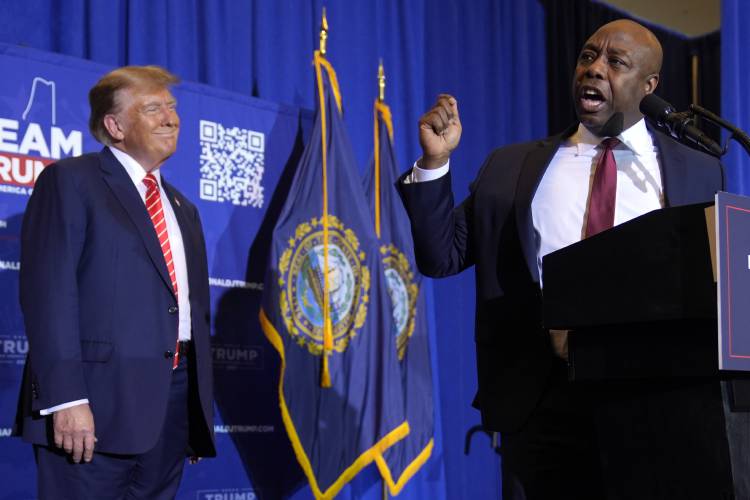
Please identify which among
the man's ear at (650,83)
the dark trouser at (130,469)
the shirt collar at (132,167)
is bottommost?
the dark trouser at (130,469)

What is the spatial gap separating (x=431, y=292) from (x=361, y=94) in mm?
1184

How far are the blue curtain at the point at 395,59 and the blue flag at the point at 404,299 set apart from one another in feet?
1.37

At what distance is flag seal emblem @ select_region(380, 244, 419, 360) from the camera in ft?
14.0

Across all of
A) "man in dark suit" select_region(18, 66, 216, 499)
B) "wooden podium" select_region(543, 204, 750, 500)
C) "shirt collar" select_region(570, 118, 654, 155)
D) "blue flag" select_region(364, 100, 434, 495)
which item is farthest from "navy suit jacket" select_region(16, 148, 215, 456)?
"blue flag" select_region(364, 100, 434, 495)

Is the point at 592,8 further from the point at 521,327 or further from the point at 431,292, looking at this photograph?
the point at 521,327

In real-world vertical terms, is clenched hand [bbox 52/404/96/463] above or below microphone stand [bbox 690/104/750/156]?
below

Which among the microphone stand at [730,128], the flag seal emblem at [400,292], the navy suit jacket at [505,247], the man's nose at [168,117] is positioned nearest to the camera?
the microphone stand at [730,128]

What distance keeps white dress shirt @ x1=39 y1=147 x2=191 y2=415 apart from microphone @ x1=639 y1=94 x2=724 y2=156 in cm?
154

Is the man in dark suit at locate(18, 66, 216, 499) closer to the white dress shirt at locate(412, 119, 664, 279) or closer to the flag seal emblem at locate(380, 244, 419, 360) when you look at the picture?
the white dress shirt at locate(412, 119, 664, 279)

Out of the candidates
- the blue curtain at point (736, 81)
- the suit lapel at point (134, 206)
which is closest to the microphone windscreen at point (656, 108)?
the suit lapel at point (134, 206)

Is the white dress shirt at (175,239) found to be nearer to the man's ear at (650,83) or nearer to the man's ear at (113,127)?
the man's ear at (113,127)

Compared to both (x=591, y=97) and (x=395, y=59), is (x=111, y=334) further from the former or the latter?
(x=395, y=59)

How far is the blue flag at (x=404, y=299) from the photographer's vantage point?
415 cm

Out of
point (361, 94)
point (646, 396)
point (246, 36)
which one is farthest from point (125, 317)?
point (361, 94)
